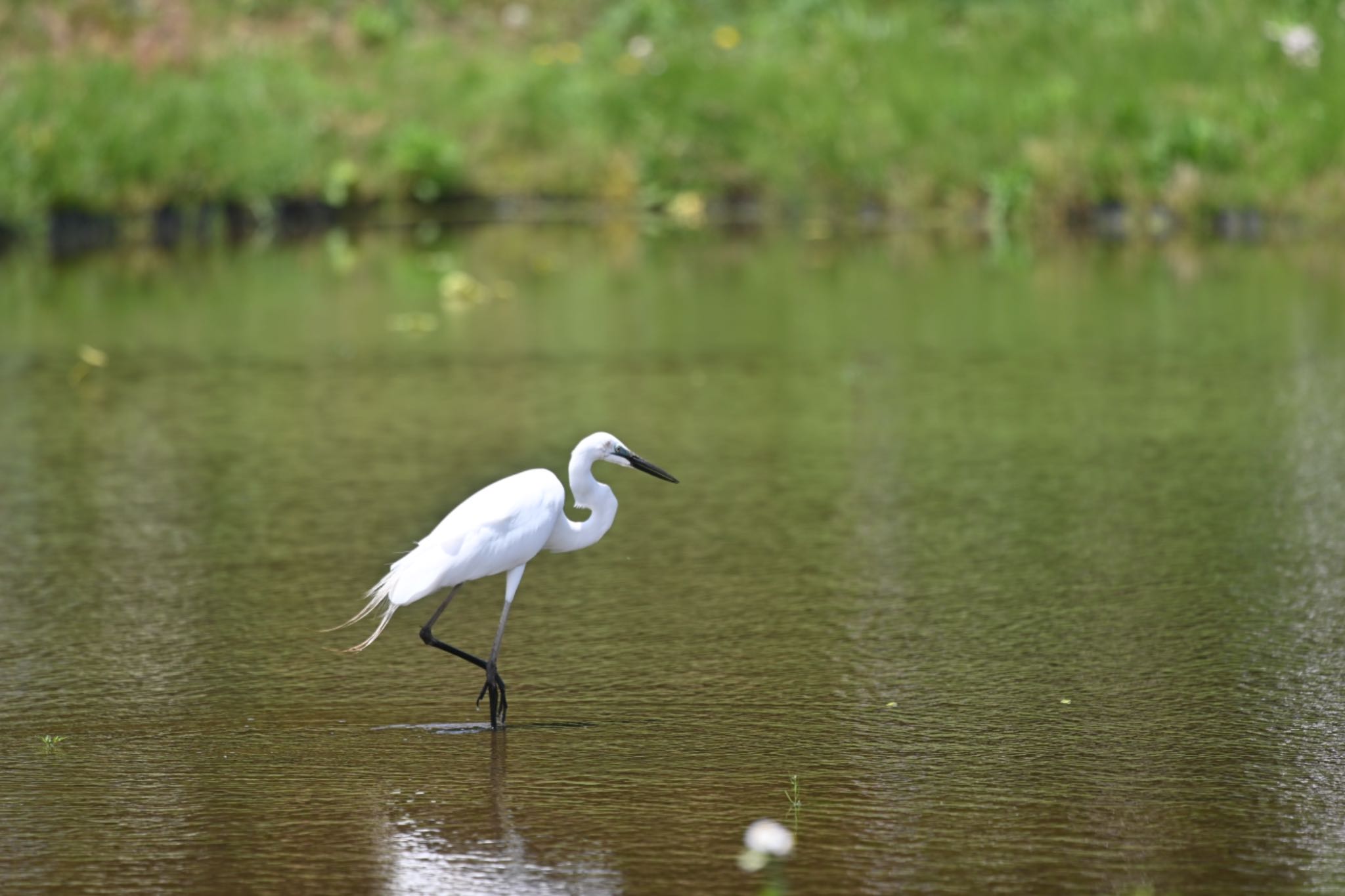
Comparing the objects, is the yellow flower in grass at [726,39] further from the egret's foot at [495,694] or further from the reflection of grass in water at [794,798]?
the reflection of grass in water at [794,798]

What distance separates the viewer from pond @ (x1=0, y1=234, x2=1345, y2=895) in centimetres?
409

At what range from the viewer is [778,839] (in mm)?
3072

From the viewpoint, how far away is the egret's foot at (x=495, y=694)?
488cm

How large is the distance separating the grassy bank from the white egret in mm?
14945

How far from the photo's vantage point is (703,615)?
605 cm

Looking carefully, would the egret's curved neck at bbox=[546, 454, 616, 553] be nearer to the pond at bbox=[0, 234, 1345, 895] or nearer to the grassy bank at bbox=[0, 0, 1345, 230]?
the pond at bbox=[0, 234, 1345, 895]

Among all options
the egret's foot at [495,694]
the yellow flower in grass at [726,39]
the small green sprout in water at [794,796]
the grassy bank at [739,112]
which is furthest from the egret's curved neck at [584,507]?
the yellow flower in grass at [726,39]

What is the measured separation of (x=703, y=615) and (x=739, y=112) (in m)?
18.5

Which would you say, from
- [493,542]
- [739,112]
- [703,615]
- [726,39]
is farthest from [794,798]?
[726,39]

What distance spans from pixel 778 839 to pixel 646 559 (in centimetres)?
378

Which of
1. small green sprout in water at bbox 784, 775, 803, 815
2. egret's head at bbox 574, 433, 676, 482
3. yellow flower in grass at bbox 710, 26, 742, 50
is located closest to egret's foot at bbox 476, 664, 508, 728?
egret's head at bbox 574, 433, 676, 482

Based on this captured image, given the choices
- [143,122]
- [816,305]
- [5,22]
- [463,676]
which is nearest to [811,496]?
[463,676]

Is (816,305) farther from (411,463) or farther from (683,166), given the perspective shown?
(683,166)

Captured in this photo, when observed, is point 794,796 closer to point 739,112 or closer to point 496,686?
point 496,686
